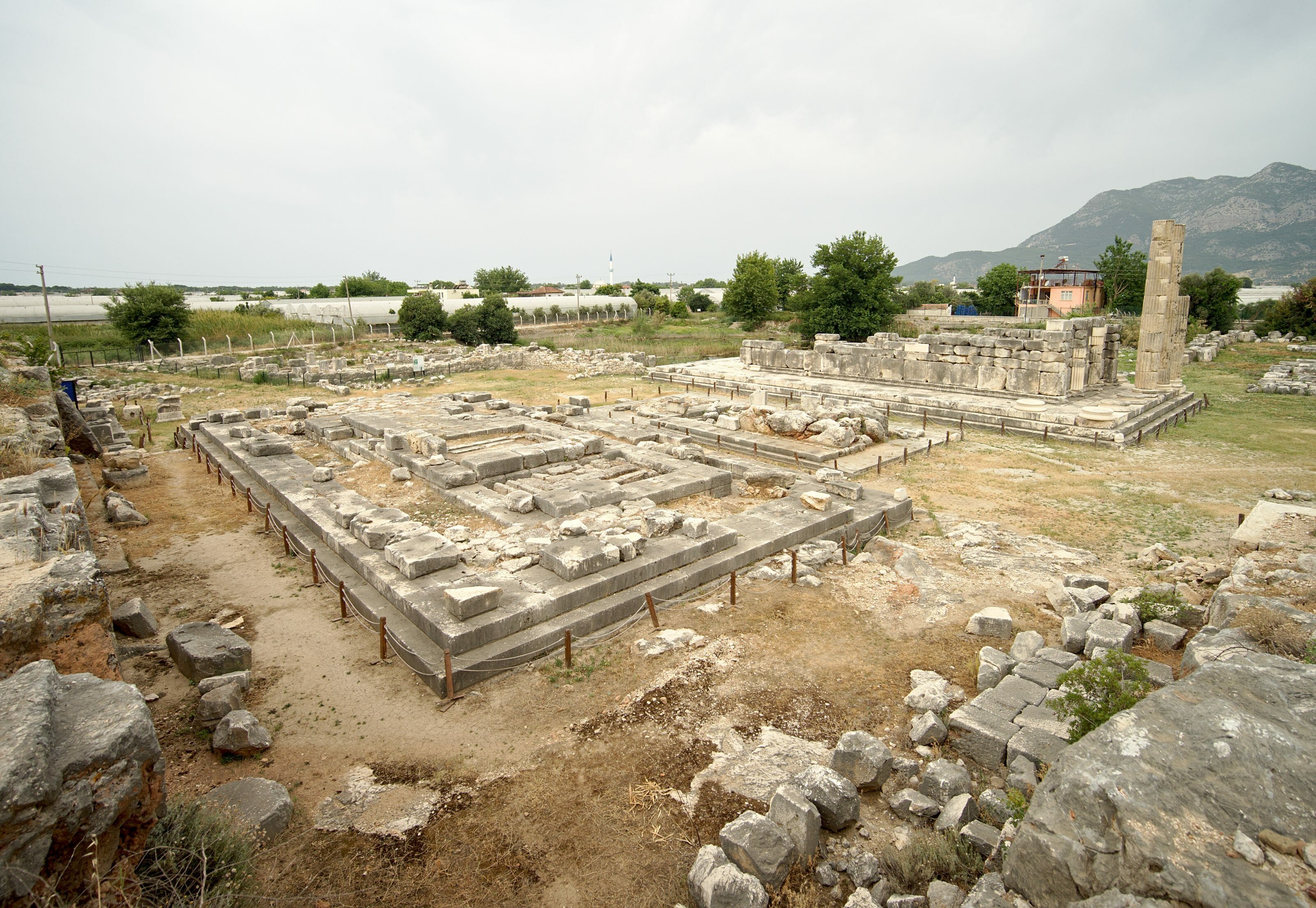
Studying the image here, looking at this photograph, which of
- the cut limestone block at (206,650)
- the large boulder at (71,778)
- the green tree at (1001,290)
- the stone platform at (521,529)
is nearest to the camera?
the large boulder at (71,778)

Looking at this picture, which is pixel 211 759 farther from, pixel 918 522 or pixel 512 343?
pixel 512 343

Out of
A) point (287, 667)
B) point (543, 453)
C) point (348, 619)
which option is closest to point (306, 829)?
point (287, 667)

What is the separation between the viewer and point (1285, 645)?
493 cm

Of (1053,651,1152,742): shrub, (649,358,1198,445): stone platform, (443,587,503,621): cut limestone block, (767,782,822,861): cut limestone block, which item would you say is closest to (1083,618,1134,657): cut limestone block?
(1053,651,1152,742): shrub

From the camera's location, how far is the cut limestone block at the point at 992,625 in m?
6.87

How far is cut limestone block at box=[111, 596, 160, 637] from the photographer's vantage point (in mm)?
6867

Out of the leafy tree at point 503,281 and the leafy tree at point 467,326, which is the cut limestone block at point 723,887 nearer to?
the leafy tree at point 467,326

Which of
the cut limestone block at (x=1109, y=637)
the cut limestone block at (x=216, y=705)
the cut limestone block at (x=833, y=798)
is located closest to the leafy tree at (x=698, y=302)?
the cut limestone block at (x=1109, y=637)

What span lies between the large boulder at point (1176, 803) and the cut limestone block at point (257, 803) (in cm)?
440

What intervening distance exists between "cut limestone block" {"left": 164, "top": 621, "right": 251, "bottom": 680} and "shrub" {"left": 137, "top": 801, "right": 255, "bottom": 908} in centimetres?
248

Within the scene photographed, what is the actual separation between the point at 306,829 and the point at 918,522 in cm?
907

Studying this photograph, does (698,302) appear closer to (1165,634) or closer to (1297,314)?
(1297,314)

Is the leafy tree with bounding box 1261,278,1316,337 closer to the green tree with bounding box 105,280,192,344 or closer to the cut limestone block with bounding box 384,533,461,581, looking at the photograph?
the cut limestone block with bounding box 384,533,461,581

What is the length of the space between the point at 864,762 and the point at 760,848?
1.20 m
